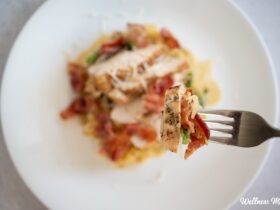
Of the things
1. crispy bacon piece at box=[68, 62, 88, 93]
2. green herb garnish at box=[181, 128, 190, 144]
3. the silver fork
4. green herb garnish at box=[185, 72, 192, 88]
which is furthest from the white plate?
green herb garnish at box=[181, 128, 190, 144]

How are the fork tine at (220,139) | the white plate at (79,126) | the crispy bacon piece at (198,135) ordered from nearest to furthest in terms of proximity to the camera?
the crispy bacon piece at (198,135) < the fork tine at (220,139) < the white plate at (79,126)

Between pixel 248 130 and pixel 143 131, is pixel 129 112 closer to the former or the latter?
pixel 143 131

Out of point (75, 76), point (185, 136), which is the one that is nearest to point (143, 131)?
point (75, 76)

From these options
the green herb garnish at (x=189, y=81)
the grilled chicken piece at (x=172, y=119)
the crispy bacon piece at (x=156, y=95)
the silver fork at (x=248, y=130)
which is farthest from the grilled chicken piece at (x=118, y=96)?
the grilled chicken piece at (x=172, y=119)

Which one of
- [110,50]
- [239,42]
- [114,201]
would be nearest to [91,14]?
[110,50]

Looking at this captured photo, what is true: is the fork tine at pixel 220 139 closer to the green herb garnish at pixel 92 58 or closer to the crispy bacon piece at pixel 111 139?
the crispy bacon piece at pixel 111 139
